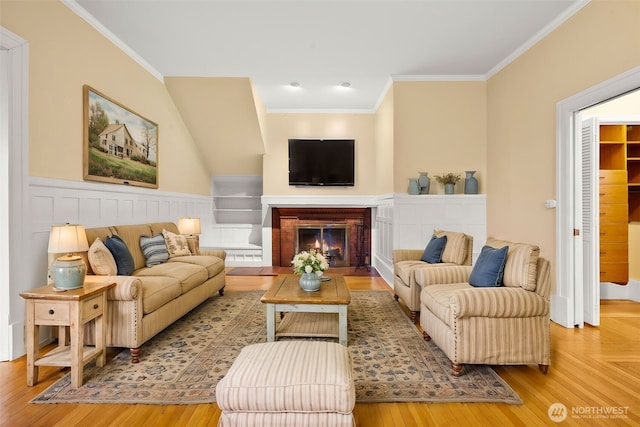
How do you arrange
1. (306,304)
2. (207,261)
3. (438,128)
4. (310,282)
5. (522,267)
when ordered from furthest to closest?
(438,128) < (207,261) < (310,282) < (306,304) < (522,267)

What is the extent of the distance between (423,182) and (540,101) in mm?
1675

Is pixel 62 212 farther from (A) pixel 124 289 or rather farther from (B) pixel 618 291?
(B) pixel 618 291

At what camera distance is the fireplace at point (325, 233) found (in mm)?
6523

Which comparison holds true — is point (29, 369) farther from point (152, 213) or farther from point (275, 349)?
point (152, 213)

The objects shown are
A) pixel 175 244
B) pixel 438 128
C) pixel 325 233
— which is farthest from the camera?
pixel 325 233

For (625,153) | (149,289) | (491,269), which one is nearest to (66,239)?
(149,289)

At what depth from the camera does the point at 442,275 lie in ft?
10.3

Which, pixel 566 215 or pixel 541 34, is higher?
pixel 541 34

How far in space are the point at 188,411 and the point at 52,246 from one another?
1632mm

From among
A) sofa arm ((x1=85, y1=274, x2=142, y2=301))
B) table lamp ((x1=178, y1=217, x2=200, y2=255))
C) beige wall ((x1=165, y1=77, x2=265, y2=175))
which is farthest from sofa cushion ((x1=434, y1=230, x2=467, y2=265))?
beige wall ((x1=165, y1=77, x2=265, y2=175))

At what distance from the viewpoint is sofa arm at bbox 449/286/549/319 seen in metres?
2.28

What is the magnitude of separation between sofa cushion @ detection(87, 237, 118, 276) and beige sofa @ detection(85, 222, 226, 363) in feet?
0.26

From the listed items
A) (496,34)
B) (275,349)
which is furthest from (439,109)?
(275,349)

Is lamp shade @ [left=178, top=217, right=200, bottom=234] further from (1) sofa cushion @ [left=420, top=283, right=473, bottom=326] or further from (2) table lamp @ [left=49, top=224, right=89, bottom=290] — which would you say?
(1) sofa cushion @ [left=420, top=283, right=473, bottom=326]
